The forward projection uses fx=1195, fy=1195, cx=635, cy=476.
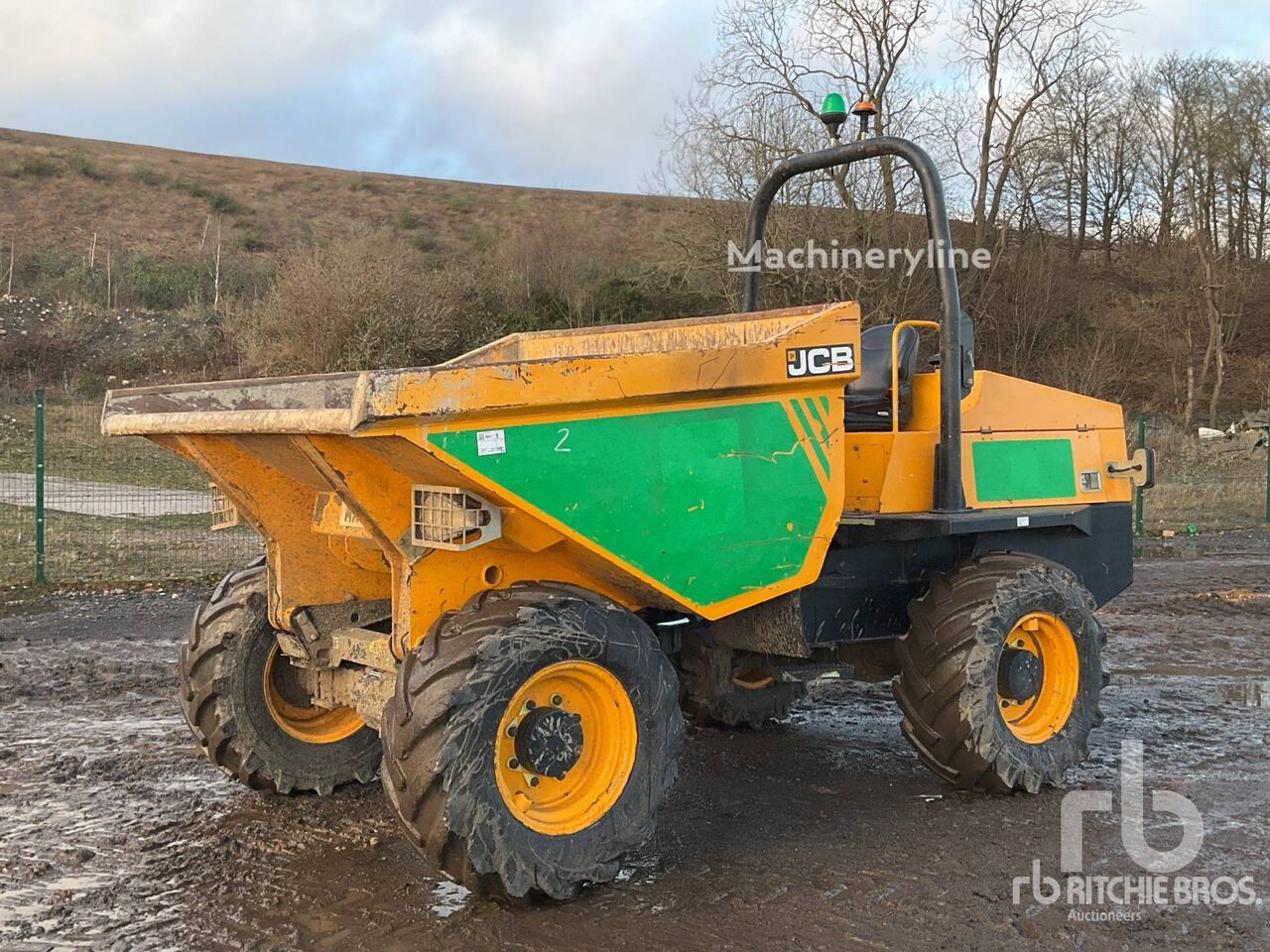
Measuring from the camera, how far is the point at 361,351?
22.7m

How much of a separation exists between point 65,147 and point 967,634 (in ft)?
178

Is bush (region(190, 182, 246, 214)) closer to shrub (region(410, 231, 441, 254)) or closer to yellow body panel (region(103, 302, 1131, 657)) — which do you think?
shrub (region(410, 231, 441, 254))

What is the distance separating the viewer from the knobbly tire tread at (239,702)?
4840 millimetres

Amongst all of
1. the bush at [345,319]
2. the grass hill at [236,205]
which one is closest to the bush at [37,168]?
the grass hill at [236,205]

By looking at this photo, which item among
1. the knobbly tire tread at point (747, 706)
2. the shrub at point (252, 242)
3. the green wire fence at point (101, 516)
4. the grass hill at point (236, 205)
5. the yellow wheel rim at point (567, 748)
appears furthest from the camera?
the shrub at point (252, 242)

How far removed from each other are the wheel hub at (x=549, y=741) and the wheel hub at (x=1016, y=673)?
2.09m

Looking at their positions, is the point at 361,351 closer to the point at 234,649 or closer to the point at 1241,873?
the point at 234,649

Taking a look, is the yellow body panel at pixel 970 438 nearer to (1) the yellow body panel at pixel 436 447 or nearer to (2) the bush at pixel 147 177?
(1) the yellow body panel at pixel 436 447

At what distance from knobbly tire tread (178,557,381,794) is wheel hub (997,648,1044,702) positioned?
2.89 meters

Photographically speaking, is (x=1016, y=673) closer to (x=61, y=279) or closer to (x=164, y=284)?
(x=164, y=284)

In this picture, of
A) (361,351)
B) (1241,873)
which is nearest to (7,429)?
(361,351)

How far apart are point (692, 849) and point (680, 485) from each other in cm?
144

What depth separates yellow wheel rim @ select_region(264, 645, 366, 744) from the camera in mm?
4965

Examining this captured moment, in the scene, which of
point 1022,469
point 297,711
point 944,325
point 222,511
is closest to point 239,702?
point 297,711
